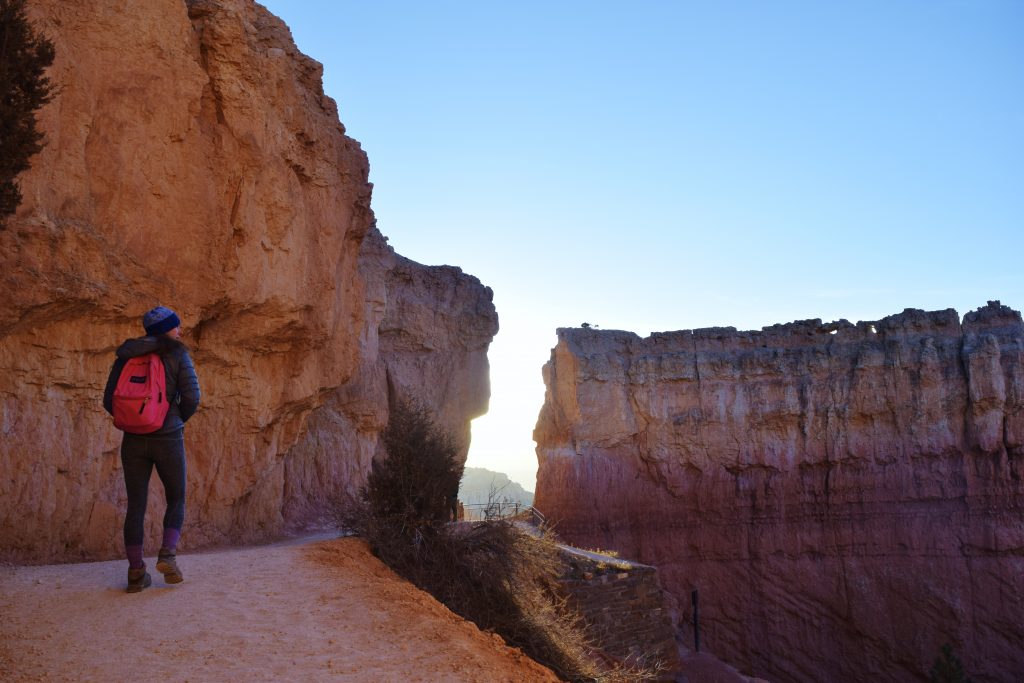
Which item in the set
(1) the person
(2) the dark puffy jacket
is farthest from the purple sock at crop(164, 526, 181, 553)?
(2) the dark puffy jacket

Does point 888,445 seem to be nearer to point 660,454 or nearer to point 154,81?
point 660,454

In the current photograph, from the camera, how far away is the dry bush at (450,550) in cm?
891

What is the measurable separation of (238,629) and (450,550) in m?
4.09

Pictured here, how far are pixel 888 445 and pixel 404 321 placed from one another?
19.4 meters

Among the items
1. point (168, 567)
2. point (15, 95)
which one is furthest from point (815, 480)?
point (15, 95)

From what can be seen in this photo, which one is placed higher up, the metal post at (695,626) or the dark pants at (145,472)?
the dark pants at (145,472)

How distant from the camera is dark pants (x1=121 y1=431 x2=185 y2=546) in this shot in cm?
601

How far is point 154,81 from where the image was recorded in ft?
31.7

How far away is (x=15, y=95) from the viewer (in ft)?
19.5

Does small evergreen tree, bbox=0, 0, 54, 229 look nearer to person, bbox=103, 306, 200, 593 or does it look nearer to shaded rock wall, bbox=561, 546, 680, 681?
person, bbox=103, 306, 200, 593

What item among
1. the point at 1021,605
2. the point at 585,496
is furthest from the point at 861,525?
the point at 585,496

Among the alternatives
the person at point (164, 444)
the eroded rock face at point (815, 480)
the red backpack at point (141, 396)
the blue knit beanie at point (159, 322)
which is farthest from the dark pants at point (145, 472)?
the eroded rock face at point (815, 480)

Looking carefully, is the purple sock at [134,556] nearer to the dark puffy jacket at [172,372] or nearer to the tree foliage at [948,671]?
the dark puffy jacket at [172,372]

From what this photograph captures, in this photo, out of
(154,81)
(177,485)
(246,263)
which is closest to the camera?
(177,485)
